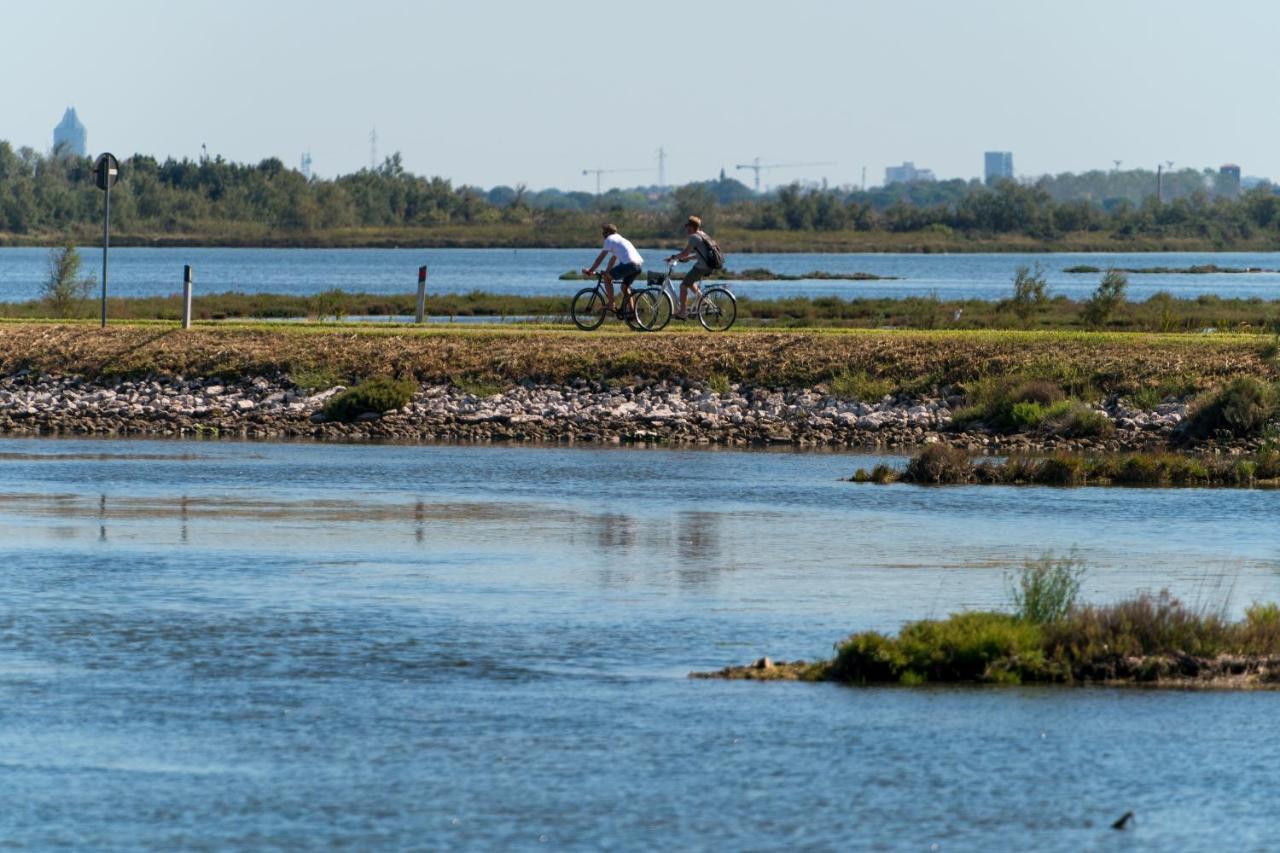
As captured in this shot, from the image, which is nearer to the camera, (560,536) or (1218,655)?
(1218,655)

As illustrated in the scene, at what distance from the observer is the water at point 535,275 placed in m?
95.2

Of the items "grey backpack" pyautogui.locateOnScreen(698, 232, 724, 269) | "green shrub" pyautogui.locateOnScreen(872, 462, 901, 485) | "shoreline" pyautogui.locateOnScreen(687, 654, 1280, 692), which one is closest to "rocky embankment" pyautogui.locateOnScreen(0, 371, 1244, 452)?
"grey backpack" pyautogui.locateOnScreen(698, 232, 724, 269)

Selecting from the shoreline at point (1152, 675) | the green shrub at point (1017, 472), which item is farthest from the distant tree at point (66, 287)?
the shoreline at point (1152, 675)

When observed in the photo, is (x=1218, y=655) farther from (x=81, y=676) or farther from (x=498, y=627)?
(x=81, y=676)

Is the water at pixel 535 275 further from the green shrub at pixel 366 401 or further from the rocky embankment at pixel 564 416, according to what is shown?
the green shrub at pixel 366 401

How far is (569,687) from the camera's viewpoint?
604 inches

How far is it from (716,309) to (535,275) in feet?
307

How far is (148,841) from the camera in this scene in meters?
11.8

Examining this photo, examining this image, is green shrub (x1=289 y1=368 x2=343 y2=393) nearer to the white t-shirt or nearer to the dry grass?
the dry grass

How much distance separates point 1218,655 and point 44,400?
2603 centimetres

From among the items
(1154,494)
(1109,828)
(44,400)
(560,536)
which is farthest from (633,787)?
(44,400)

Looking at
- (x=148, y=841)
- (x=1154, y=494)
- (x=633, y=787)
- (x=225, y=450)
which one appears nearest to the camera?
(x=148, y=841)

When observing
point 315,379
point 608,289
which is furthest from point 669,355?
point 315,379

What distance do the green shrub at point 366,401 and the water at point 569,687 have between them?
30.2 ft
